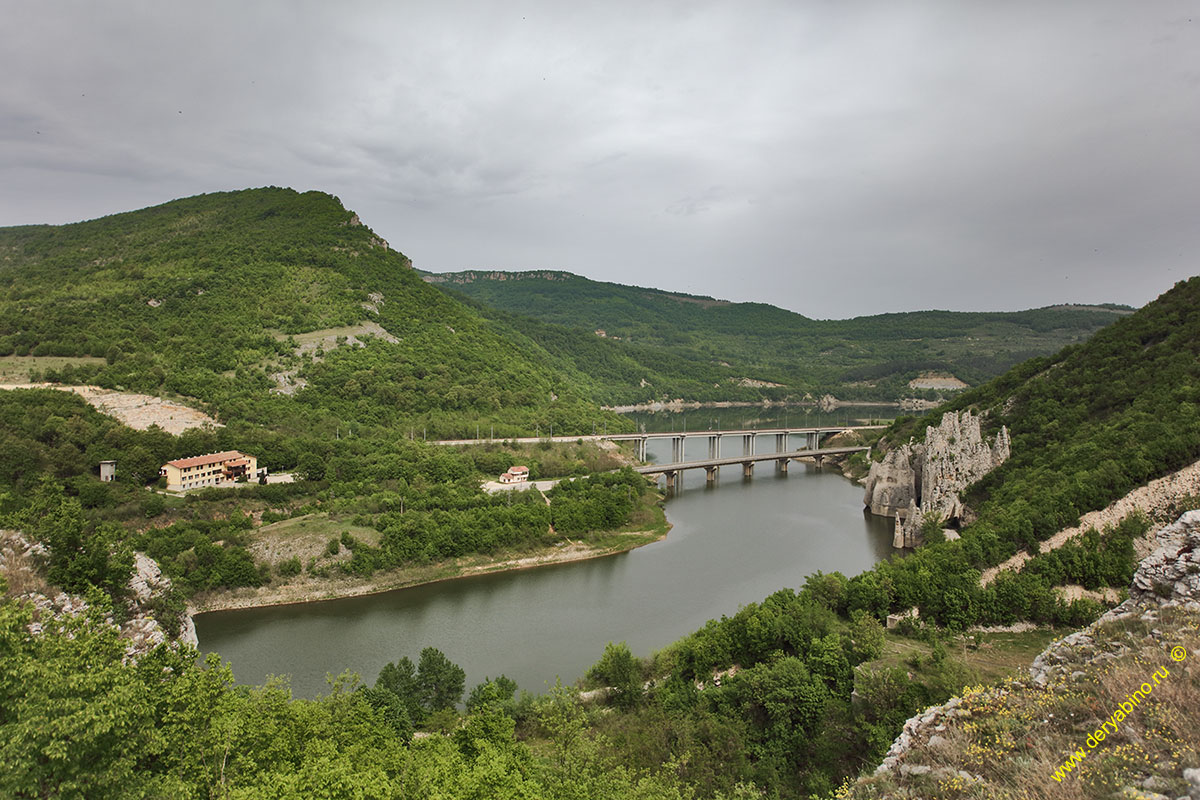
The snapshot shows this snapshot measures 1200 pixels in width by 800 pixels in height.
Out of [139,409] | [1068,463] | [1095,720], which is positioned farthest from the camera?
[139,409]

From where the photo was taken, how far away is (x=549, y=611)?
28422 millimetres

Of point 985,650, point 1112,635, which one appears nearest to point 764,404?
point 985,650

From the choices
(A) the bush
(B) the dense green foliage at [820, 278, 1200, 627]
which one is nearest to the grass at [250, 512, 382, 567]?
(A) the bush

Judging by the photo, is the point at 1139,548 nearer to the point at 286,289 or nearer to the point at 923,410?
the point at 286,289

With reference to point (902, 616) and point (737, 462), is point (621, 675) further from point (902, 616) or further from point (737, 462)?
point (737, 462)

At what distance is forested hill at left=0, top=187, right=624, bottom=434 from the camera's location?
4719cm

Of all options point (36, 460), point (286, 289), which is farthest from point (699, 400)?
point (36, 460)

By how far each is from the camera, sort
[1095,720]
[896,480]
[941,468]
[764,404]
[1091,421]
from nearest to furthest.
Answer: [1095,720]
[1091,421]
[941,468]
[896,480]
[764,404]

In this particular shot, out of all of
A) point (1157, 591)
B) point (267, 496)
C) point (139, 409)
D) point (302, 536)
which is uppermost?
point (139, 409)

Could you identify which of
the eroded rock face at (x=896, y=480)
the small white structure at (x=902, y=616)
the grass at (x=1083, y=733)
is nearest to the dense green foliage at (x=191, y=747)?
the grass at (x=1083, y=733)

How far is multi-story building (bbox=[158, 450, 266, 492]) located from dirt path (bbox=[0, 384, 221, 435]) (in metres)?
4.91

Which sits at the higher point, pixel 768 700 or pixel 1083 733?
pixel 1083 733

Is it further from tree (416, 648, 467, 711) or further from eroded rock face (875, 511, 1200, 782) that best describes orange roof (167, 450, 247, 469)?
eroded rock face (875, 511, 1200, 782)

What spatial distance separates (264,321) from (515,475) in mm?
29982
